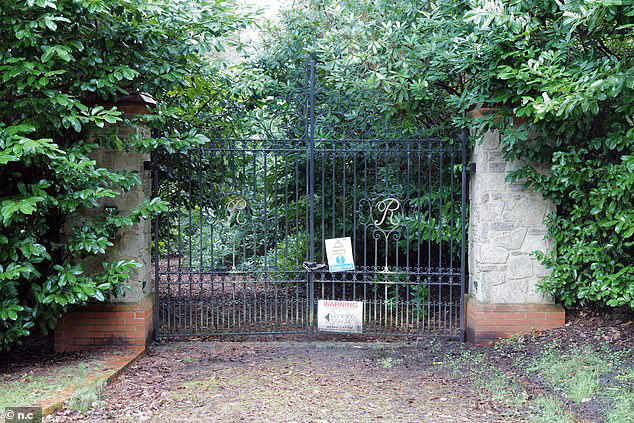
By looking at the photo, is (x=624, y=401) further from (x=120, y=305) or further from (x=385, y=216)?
(x=120, y=305)

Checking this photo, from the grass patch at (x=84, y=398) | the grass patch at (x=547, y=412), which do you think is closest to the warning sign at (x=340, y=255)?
the grass patch at (x=547, y=412)

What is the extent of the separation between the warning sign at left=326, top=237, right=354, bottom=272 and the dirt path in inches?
31.4

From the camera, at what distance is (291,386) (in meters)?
4.51

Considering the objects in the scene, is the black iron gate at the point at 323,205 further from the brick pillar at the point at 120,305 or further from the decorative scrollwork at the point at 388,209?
the brick pillar at the point at 120,305

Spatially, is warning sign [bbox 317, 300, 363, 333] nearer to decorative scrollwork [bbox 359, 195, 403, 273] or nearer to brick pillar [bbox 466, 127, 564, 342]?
decorative scrollwork [bbox 359, 195, 403, 273]

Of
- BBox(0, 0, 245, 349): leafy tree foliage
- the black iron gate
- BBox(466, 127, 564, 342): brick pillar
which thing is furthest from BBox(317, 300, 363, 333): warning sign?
BBox(0, 0, 245, 349): leafy tree foliage

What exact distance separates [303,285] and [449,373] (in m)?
4.34

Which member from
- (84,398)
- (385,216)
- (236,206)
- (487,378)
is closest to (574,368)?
(487,378)

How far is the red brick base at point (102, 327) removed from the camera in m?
5.30

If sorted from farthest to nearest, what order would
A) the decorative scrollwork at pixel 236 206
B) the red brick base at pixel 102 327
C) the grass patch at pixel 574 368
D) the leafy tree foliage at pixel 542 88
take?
the decorative scrollwork at pixel 236 206
the red brick base at pixel 102 327
the leafy tree foliage at pixel 542 88
the grass patch at pixel 574 368

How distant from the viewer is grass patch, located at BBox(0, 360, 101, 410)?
3.88 meters

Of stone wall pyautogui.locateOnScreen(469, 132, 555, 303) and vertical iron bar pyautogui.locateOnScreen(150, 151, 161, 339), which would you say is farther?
vertical iron bar pyautogui.locateOnScreen(150, 151, 161, 339)

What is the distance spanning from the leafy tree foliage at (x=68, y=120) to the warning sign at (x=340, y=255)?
177 cm

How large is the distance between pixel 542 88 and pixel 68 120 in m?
3.71
